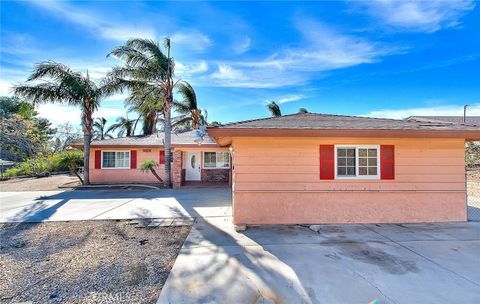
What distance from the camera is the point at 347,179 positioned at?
258 inches

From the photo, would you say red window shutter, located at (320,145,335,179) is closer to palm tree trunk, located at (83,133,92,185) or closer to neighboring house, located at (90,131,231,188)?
neighboring house, located at (90,131,231,188)

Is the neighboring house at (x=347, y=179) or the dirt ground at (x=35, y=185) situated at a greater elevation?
the neighboring house at (x=347, y=179)

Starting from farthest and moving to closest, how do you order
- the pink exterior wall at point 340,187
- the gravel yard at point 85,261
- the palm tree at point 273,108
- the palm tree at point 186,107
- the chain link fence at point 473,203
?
the palm tree at point 273,108, the palm tree at point 186,107, the chain link fence at point 473,203, the pink exterior wall at point 340,187, the gravel yard at point 85,261

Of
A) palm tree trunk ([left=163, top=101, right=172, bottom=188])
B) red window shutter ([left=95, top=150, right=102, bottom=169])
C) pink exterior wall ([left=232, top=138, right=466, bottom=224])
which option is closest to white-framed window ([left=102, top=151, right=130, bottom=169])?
red window shutter ([left=95, top=150, right=102, bottom=169])

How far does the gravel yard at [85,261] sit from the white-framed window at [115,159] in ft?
30.6

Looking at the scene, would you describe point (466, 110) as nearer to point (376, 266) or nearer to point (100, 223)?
point (376, 266)

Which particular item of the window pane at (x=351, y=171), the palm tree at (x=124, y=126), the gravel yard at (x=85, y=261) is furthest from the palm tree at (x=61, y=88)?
the palm tree at (x=124, y=126)

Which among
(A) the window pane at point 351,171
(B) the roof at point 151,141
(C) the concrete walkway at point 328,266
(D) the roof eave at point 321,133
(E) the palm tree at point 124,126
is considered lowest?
(C) the concrete walkway at point 328,266

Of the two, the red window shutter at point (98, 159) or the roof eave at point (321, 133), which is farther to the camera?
the red window shutter at point (98, 159)

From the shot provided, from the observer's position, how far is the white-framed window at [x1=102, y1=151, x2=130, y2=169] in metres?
15.9

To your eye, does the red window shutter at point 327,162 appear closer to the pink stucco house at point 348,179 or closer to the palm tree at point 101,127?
the pink stucco house at point 348,179

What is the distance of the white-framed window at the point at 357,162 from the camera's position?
21.6 feet

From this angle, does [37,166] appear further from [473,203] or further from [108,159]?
[473,203]

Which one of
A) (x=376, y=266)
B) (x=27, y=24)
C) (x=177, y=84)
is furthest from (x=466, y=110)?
(x=27, y=24)
